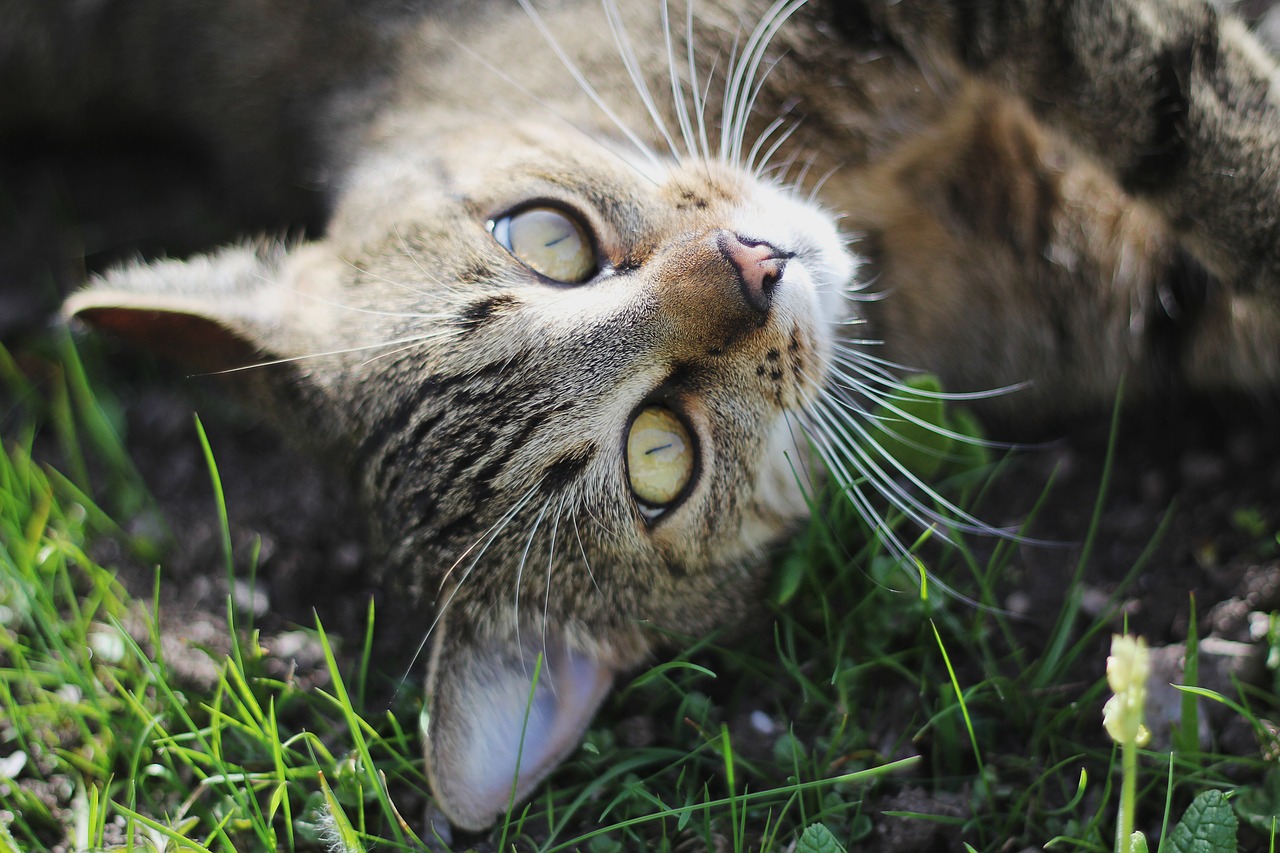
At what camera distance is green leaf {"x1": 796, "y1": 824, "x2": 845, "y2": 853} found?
166cm

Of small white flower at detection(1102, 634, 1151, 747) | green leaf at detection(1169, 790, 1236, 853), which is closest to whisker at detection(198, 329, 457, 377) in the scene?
small white flower at detection(1102, 634, 1151, 747)

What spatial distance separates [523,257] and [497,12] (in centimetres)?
83

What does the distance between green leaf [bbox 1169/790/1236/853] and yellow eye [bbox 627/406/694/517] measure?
1016 millimetres

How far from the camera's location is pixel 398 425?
1913 millimetres

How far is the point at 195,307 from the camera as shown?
1975mm

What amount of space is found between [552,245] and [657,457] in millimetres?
475

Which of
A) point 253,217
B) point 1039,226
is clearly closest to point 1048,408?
point 1039,226

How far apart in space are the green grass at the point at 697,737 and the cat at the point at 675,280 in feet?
0.50

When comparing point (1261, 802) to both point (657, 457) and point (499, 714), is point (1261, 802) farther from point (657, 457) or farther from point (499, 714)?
point (499, 714)

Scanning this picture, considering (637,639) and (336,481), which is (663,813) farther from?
(336,481)

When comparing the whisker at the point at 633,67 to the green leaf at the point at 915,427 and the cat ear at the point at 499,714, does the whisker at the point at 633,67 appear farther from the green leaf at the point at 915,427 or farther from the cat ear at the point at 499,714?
the cat ear at the point at 499,714

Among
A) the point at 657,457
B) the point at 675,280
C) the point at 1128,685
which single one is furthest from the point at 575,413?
the point at 1128,685

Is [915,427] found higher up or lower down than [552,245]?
lower down

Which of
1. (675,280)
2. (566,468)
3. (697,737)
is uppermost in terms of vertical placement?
(675,280)
